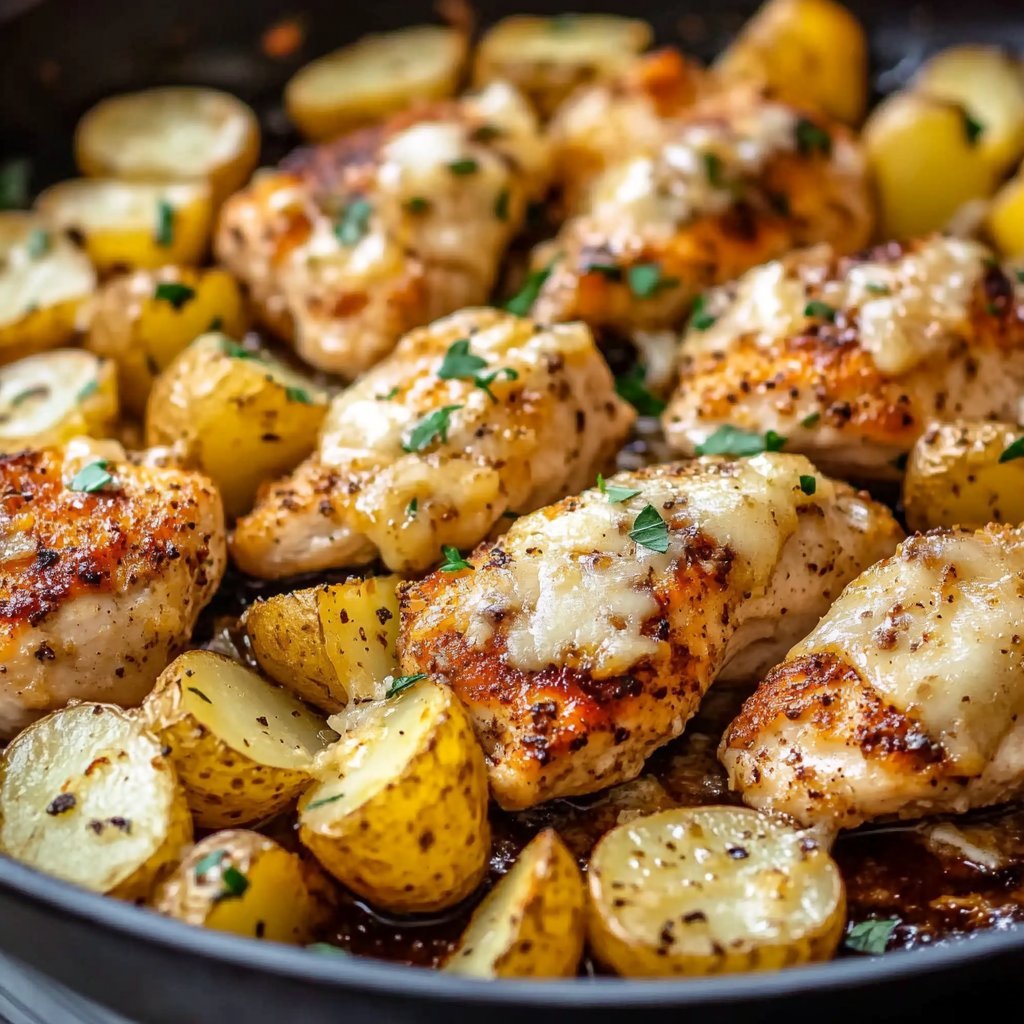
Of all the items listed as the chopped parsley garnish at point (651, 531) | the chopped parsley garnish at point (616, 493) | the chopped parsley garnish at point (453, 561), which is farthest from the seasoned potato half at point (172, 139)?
the chopped parsley garnish at point (651, 531)

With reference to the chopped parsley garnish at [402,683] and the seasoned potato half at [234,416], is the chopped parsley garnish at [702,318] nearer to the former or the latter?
the seasoned potato half at [234,416]

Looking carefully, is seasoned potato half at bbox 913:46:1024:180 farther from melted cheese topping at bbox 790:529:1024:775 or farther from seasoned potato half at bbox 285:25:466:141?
melted cheese topping at bbox 790:529:1024:775

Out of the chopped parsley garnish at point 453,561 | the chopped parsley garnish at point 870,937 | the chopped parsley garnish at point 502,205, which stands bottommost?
the chopped parsley garnish at point 870,937

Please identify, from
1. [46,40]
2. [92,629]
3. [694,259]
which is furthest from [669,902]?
[46,40]

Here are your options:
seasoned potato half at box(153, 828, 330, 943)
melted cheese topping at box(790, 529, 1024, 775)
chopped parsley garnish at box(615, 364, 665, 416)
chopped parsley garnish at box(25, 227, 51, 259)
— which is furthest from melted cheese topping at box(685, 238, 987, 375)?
chopped parsley garnish at box(25, 227, 51, 259)

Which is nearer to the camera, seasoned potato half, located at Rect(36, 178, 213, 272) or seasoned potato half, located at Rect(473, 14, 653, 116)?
seasoned potato half, located at Rect(36, 178, 213, 272)

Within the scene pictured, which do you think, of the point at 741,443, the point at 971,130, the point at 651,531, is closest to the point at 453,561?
the point at 651,531
